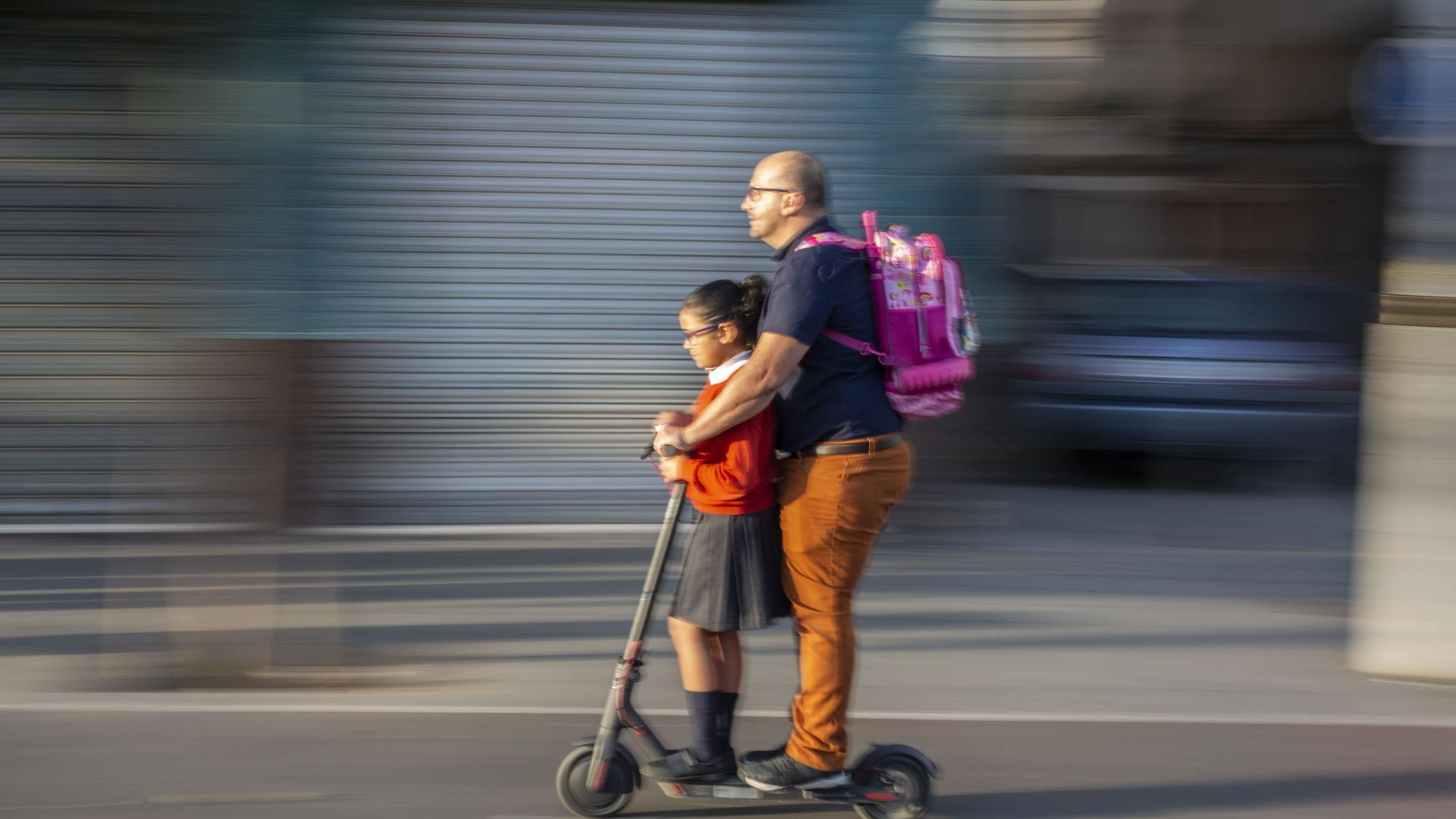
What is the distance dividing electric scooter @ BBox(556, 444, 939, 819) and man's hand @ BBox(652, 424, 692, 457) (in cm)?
12

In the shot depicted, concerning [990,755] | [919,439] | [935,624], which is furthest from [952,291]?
[919,439]

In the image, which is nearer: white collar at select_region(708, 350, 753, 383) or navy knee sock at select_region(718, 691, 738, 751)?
white collar at select_region(708, 350, 753, 383)

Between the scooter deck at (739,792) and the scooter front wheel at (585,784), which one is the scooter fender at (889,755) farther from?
the scooter front wheel at (585,784)

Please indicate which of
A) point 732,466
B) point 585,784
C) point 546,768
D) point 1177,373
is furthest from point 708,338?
point 1177,373

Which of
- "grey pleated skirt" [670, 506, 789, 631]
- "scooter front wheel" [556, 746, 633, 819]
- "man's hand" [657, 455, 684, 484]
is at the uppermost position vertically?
"man's hand" [657, 455, 684, 484]

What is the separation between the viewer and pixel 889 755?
3.73 metres

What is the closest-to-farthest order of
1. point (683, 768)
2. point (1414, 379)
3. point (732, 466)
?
point (732, 466)
point (683, 768)
point (1414, 379)

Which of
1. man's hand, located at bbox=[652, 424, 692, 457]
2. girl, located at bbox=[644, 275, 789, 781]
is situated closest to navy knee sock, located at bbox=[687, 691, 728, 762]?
girl, located at bbox=[644, 275, 789, 781]

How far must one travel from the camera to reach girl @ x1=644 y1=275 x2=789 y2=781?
11.8ft

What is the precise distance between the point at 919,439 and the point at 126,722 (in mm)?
4171

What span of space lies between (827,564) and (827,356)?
52 cm

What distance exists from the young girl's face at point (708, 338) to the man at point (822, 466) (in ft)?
0.47

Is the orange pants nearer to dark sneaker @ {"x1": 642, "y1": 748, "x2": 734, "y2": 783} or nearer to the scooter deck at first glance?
the scooter deck

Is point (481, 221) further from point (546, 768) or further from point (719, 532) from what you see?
point (719, 532)
